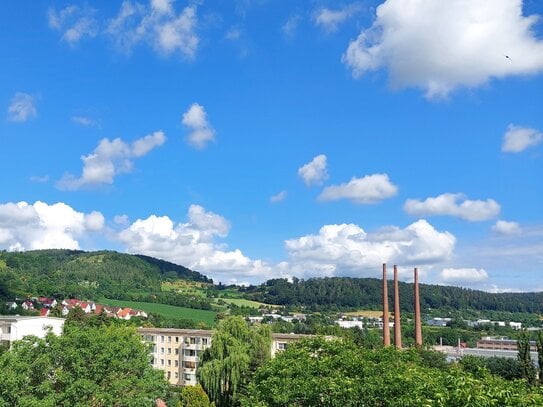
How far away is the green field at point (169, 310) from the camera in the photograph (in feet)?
473

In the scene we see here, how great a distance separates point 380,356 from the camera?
26.4 metres

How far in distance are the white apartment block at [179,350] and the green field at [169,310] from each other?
6667cm

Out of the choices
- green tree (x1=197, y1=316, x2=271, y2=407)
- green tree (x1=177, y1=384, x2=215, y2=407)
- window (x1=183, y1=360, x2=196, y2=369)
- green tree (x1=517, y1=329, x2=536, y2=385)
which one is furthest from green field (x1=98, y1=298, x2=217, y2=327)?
green tree (x1=177, y1=384, x2=215, y2=407)

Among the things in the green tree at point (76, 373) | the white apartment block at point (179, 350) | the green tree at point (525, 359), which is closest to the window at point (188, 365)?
the white apartment block at point (179, 350)

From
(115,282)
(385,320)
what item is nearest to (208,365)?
(385,320)

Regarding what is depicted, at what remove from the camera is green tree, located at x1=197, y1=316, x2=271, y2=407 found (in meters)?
40.4

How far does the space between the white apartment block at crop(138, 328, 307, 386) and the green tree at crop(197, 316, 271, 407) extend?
2337cm

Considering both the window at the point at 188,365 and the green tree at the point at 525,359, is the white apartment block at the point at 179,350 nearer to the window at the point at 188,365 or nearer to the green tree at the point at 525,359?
the window at the point at 188,365

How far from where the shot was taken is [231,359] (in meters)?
40.8

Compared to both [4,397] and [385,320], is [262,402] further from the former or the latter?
[385,320]

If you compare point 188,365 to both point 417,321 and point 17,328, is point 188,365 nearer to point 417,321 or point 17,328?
point 17,328

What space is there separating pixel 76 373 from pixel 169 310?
13037 centimetres

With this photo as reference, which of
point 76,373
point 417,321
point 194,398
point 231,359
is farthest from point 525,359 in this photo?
point 76,373

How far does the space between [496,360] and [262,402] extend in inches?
2544
